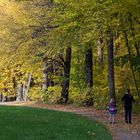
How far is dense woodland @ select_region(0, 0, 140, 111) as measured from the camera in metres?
19.9

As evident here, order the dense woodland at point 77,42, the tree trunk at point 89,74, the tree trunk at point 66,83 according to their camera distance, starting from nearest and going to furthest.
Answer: the dense woodland at point 77,42 < the tree trunk at point 89,74 < the tree trunk at point 66,83

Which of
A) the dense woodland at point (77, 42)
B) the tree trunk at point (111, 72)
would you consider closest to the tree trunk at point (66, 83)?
the dense woodland at point (77, 42)

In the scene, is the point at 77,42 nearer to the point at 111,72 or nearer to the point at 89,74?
the point at 111,72

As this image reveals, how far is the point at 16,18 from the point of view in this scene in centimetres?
2905

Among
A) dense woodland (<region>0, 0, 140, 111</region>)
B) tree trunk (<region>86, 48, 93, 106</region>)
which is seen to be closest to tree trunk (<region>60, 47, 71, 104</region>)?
dense woodland (<region>0, 0, 140, 111</region>)

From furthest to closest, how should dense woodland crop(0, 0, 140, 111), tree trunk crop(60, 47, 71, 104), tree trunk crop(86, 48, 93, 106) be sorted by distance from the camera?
tree trunk crop(60, 47, 71, 104)
tree trunk crop(86, 48, 93, 106)
dense woodland crop(0, 0, 140, 111)

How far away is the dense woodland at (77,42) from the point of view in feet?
65.3

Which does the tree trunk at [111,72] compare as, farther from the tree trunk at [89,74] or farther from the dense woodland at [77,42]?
the tree trunk at [89,74]

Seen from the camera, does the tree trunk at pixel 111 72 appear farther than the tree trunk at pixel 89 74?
No

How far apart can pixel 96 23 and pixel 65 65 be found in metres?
15.3

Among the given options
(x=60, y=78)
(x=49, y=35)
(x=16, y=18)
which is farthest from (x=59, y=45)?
(x=60, y=78)

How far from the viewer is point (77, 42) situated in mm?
27016

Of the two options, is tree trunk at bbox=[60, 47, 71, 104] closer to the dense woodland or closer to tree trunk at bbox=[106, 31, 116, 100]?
the dense woodland

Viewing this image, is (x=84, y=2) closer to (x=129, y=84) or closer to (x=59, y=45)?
(x=59, y=45)
